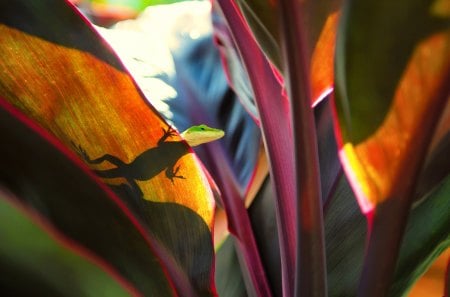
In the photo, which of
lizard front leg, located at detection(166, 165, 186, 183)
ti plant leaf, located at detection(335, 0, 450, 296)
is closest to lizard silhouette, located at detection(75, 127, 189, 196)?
lizard front leg, located at detection(166, 165, 186, 183)

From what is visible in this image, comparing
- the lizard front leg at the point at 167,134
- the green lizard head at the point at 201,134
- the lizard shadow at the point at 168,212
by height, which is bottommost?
the lizard shadow at the point at 168,212

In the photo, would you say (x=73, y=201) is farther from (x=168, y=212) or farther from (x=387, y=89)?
(x=387, y=89)

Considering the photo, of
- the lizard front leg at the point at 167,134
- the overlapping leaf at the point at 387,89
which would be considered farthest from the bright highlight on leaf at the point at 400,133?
the lizard front leg at the point at 167,134

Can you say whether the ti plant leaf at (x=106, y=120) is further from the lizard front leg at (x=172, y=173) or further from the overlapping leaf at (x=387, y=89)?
the overlapping leaf at (x=387, y=89)

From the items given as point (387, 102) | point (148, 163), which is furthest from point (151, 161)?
point (387, 102)

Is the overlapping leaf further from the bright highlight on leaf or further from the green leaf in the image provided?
the green leaf

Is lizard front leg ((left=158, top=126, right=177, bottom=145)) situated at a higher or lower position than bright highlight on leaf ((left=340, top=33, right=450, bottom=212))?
higher
